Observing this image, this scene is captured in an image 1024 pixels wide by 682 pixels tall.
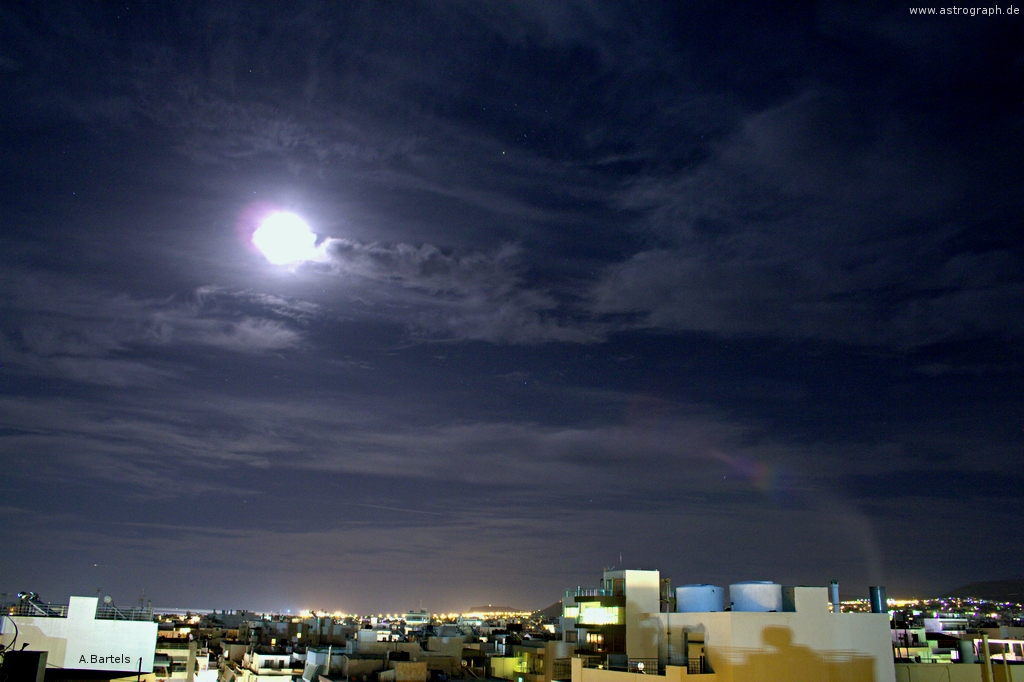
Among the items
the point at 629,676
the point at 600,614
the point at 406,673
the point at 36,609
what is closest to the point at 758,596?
the point at 629,676

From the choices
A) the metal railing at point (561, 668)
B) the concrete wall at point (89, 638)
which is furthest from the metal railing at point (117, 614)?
the metal railing at point (561, 668)

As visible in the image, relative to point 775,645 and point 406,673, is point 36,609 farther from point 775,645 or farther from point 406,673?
point 775,645

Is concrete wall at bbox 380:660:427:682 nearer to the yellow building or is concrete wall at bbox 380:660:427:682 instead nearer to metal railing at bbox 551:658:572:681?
metal railing at bbox 551:658:572:681

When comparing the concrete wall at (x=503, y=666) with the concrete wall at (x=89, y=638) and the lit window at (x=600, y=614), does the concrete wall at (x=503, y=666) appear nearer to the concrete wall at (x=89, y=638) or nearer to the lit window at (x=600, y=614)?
the lit window at (x=600, y=614)

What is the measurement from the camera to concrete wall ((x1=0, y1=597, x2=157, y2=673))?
46.6 metres

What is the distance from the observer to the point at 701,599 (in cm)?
5078

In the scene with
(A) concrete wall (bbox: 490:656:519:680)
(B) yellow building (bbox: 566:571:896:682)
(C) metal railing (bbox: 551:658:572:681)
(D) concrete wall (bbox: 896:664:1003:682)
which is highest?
(B) yellow building (bbox: 566:571:896:682)

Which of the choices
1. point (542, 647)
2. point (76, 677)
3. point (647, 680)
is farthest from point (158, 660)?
point (647, 680)

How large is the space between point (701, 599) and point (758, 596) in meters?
5.52

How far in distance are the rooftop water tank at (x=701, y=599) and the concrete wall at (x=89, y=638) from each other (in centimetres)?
3406

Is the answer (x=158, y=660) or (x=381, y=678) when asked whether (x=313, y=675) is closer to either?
(x=381, y=678)

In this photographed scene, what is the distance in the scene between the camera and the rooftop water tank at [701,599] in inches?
1976

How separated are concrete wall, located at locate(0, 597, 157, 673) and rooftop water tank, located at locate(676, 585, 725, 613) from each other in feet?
112

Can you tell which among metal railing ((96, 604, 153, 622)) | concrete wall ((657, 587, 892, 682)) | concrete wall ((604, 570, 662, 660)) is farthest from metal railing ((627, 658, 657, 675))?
metal railing ((96, 604, 153, 622))
